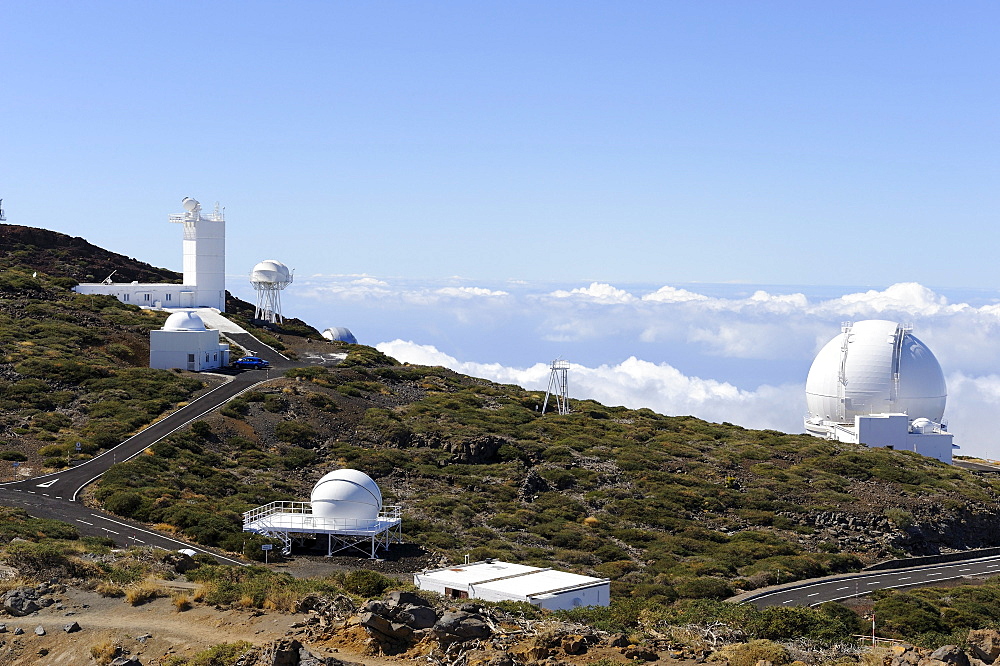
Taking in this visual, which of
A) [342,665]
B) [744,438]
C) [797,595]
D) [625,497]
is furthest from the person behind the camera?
[744,438]

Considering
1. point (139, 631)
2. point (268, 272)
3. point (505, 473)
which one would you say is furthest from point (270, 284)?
point (139, 631)

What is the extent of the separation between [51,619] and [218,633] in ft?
11.4

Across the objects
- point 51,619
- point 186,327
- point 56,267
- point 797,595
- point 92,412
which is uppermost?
point 56,267

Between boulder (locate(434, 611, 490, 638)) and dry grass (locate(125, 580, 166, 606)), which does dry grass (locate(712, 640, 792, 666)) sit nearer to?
boulder (locate(434, 611, 490, 638))

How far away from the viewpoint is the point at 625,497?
42.8 metres

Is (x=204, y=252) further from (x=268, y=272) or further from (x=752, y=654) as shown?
(x=752, y=654)

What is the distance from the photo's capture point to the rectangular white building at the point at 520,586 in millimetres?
22344

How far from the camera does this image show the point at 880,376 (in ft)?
203

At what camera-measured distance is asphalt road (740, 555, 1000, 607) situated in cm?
3059

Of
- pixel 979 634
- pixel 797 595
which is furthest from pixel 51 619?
pixel 797 595

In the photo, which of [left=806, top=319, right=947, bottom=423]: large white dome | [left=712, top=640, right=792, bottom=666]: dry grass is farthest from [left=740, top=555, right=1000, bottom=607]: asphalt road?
[left=806, top=319, right=947, bottom=423]: large white dome

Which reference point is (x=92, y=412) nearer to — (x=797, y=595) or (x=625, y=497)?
(x=625, y=497)

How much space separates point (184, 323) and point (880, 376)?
45.6 metres

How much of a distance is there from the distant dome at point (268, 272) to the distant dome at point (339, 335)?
8331 mm
